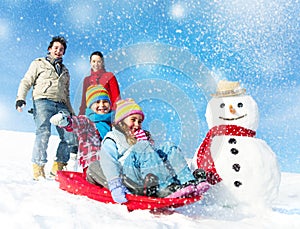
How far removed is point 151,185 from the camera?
1.96 metres

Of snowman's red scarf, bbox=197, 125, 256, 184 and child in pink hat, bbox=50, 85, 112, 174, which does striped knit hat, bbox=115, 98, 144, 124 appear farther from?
snowman's red scarf, bbox=197, 125, 256, 184

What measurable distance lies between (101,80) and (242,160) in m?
1.55

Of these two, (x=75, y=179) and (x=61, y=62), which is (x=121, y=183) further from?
(x=61, y=62)

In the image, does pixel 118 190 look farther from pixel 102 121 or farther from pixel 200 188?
pixel 102 121

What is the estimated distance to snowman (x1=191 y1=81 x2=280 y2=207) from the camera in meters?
2.34

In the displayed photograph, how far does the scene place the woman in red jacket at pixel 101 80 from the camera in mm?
3207

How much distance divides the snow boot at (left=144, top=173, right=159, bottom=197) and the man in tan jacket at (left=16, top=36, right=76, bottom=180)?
1384 millimetres

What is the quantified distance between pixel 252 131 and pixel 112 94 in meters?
1.38

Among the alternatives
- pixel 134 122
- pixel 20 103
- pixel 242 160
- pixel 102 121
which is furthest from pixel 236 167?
pixel 20 103

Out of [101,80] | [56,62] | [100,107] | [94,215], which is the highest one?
[56,62]

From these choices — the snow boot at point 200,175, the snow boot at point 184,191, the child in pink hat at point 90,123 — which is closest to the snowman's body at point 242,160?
the snow boot at point 200,175

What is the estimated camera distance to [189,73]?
3.29 meters

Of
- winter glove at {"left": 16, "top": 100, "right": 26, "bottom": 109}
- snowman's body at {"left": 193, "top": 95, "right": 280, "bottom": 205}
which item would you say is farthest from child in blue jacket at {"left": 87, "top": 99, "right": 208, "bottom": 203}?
winter glove at {"left": 16, "top": 100, "right": 26, "bottom": 109}

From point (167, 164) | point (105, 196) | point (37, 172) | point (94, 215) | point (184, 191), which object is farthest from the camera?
point (37, 172)
